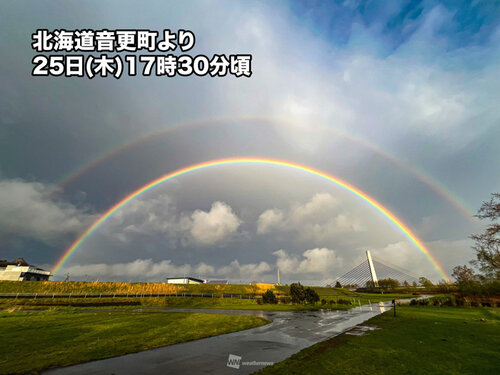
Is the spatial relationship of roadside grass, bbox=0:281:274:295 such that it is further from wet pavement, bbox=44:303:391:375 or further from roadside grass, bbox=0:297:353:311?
wet pavement, bbox=44:303:391:375

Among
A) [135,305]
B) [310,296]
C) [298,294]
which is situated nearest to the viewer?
[310,296]

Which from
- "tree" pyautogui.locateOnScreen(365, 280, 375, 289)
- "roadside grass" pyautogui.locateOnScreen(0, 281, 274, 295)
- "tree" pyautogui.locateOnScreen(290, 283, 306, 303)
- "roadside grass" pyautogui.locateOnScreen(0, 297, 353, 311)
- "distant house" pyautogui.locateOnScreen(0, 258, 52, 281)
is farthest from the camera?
"tree" pyautogui.locateOnScreen(365, 280, 375, 289)

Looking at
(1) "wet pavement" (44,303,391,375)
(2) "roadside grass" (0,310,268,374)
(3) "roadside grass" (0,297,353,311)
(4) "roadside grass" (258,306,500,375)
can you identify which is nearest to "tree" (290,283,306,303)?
(3) "roadside grass" (0,297,353,311)

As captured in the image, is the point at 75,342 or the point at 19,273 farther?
the point at 19,273

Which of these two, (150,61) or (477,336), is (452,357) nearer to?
(477,336)

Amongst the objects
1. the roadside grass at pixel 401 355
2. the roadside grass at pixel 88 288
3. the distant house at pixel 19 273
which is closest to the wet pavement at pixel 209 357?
the roadside grass at pixel 401 355

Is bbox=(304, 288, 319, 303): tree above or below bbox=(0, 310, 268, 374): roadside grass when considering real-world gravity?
above

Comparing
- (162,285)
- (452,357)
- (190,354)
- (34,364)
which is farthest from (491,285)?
(162,285)

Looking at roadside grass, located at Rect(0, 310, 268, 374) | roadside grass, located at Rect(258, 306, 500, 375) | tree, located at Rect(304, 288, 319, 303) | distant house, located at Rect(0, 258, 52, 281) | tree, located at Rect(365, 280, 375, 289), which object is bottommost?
roadside grass, located at Rect(258, 306, 500, 375)

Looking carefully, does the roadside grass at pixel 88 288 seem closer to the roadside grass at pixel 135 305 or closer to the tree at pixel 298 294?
the roadside grass at pixel 135 305

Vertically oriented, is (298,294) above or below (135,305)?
above

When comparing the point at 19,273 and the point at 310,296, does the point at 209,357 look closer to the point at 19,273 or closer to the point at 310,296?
the point at 310,296

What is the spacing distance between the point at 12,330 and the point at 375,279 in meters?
187

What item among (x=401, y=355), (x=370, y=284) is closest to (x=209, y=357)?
(x=401, y=355)
